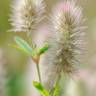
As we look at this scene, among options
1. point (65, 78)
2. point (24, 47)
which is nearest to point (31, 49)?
point (24, 47)

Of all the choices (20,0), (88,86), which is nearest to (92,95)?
(88,86)

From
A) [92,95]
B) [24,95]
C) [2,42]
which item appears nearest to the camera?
[92,95]

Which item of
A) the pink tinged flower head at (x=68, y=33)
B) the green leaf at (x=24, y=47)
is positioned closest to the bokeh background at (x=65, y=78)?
the pink tinged flower head at (x=68, y=33)

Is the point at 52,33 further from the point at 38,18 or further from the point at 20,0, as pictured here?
the point at 20,0

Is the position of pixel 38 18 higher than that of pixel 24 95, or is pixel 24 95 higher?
pixel 38 18

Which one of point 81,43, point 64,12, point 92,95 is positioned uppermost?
point 64,12
